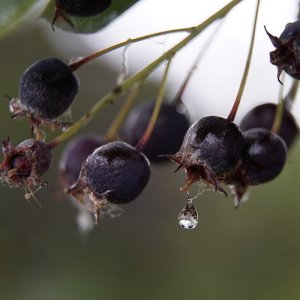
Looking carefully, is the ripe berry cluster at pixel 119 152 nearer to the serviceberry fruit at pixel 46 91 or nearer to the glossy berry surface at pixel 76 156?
the serviceberry fruit at pixel 46 91

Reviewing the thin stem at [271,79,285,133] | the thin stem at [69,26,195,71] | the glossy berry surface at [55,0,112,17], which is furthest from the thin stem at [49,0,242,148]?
the thin stem at [271,79,285,133]

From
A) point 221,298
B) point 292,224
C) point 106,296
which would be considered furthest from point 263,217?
point 106,296

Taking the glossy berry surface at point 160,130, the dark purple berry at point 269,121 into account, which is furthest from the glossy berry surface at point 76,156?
the dark purple berry at point 269,121

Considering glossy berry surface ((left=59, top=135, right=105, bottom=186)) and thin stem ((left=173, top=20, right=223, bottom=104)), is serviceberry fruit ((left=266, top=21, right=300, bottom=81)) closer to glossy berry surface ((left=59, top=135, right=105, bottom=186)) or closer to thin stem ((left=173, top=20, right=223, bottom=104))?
thin stem ((left=173, top=20, right=223, bottom=104))

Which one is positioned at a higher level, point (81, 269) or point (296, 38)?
point (296, 38)

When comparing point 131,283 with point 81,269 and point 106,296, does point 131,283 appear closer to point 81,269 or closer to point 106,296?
point 81,269

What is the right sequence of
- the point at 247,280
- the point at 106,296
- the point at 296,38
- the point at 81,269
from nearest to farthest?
the point at 296,38 → the point at 247,280 → the point at 106,296 → the point at 81,269
